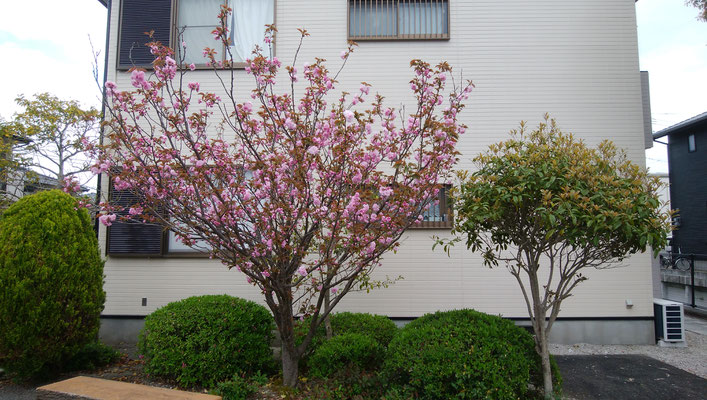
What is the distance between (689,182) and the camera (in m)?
13.9

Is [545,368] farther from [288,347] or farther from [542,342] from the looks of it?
[288,347]

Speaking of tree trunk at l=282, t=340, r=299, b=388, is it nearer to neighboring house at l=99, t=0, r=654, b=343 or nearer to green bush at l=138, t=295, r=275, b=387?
green bush at l=138, t=295, r=275, b=387

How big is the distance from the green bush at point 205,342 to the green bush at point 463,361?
1553mm

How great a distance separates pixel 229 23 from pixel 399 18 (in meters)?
2.77

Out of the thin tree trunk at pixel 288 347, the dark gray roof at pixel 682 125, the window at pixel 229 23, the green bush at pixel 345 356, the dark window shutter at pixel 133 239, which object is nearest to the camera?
the thin tree trunk at pixel 288 347

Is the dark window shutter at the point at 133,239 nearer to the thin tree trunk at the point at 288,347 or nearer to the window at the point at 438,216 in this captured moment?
the thin tree trunk at the point at 288,347

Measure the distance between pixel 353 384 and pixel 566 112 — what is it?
519cm

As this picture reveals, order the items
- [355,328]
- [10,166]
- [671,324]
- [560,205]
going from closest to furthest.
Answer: [560,205] → [355,328] → [671,324] → [10,166]

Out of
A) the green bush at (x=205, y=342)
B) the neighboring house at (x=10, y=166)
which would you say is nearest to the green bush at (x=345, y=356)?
the green bush at (x=205, y=342)

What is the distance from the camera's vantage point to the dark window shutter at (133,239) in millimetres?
6375

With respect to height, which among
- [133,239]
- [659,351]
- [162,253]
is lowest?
[659,351]

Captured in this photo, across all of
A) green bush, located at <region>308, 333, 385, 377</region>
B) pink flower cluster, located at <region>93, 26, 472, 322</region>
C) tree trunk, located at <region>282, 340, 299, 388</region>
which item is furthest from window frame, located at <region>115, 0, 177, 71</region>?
green bush, located at <region>308, 333, 385, 377</region>

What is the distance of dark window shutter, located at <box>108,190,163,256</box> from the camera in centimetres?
638

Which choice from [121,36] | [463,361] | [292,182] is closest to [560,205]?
[463,361]
